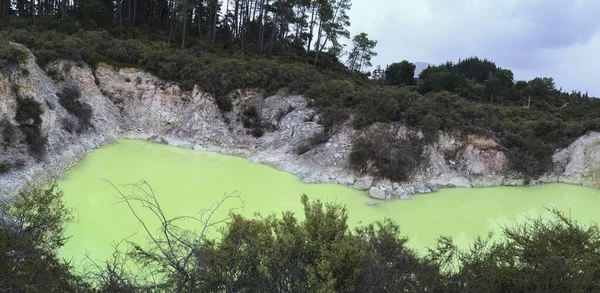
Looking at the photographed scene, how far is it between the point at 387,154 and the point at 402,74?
35797 millimetres

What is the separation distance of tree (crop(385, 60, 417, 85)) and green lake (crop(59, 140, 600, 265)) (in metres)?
33.4

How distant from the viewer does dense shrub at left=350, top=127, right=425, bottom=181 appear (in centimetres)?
2078

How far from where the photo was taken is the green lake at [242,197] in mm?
12492

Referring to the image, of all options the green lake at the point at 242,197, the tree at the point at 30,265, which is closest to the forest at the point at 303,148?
the tree at the point at 30,265

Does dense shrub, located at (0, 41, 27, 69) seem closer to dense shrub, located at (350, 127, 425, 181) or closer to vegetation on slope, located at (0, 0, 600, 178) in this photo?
vegetation on slope, located at (0, 0, 600, 178)

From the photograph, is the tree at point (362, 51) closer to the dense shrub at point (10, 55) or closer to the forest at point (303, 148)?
the forest at point (303, 148)

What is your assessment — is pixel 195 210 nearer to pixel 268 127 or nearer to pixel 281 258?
pixel 281 258

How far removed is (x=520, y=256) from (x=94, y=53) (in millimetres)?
28299

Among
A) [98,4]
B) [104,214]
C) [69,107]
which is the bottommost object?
[104,214]

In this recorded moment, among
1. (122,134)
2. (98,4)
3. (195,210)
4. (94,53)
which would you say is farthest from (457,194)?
(98,4)

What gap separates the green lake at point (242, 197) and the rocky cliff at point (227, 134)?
3.34 ft

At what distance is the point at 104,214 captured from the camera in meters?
12.8

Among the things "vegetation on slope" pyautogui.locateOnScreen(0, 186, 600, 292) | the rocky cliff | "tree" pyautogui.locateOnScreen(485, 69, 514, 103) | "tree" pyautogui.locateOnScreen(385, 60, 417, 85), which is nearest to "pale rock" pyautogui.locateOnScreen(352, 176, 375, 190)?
the rocky cliff

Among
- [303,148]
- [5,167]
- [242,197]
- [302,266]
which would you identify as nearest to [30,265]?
[302,266]
